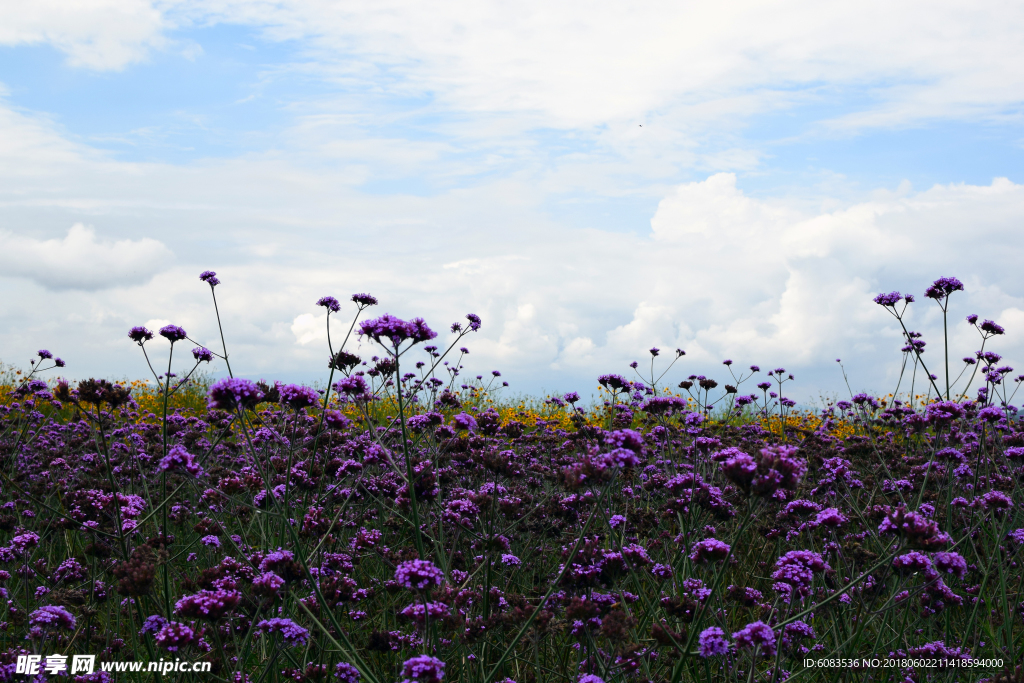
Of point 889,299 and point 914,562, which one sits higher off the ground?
point 889,299

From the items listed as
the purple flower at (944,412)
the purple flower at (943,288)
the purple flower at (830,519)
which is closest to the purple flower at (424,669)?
the purple flower at (830,519)

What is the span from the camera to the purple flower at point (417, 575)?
2.66 metres

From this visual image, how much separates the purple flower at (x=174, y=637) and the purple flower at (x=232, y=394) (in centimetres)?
94

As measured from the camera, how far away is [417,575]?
105 inches

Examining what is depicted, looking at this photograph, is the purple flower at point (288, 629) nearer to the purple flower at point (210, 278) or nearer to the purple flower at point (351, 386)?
the purple flower at point (351, 386)

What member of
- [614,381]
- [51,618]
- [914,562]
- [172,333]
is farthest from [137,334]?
[914,562]

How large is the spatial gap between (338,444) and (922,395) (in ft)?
46.1

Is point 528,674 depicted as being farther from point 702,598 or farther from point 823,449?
point 823,449

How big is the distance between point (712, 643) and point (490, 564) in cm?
156

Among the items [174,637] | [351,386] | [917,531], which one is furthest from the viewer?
[351,386]

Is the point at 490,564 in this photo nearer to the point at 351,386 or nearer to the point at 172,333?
the point at 351,386

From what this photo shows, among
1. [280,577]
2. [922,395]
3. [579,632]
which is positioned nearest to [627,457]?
[579,632]

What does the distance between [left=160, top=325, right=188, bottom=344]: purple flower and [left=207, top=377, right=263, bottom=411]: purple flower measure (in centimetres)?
150

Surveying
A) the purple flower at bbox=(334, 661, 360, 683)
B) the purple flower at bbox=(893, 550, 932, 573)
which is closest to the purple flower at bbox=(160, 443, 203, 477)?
the purple flower at bbox=(334, 661, 360, 683)
